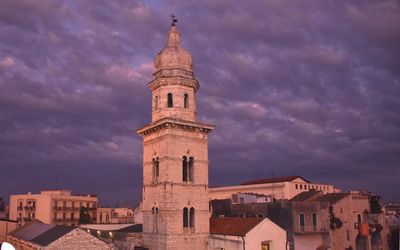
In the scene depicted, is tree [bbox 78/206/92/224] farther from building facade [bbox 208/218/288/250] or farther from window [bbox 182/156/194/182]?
window [bbox 182/156/194/182]

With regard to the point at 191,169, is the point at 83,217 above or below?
below

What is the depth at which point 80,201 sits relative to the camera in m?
81.3

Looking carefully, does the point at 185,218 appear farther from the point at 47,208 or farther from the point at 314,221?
the point at 47,208

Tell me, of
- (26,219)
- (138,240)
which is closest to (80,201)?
(26,219)

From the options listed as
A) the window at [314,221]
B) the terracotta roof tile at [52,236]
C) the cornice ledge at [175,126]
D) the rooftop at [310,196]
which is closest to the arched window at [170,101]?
the cornice ledge at [175,126]

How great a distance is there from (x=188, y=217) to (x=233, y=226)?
4345 millimetres

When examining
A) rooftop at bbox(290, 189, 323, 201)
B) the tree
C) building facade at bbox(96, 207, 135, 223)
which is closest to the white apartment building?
rooftop at bbox(290, 189, 323, 201)

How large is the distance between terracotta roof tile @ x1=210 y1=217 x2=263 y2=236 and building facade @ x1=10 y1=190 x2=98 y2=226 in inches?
1860

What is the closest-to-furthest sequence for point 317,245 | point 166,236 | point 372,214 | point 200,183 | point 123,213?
point 166,236, point 200,183, point 317,245, point 372,214, point 123,213

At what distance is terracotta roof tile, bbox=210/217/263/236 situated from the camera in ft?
111

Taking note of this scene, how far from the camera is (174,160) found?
33.2 meters

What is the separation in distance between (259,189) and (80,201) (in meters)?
35.6

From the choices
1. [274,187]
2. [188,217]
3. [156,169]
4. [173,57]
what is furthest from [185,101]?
[274,187]

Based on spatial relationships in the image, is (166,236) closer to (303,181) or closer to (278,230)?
(278,230)
